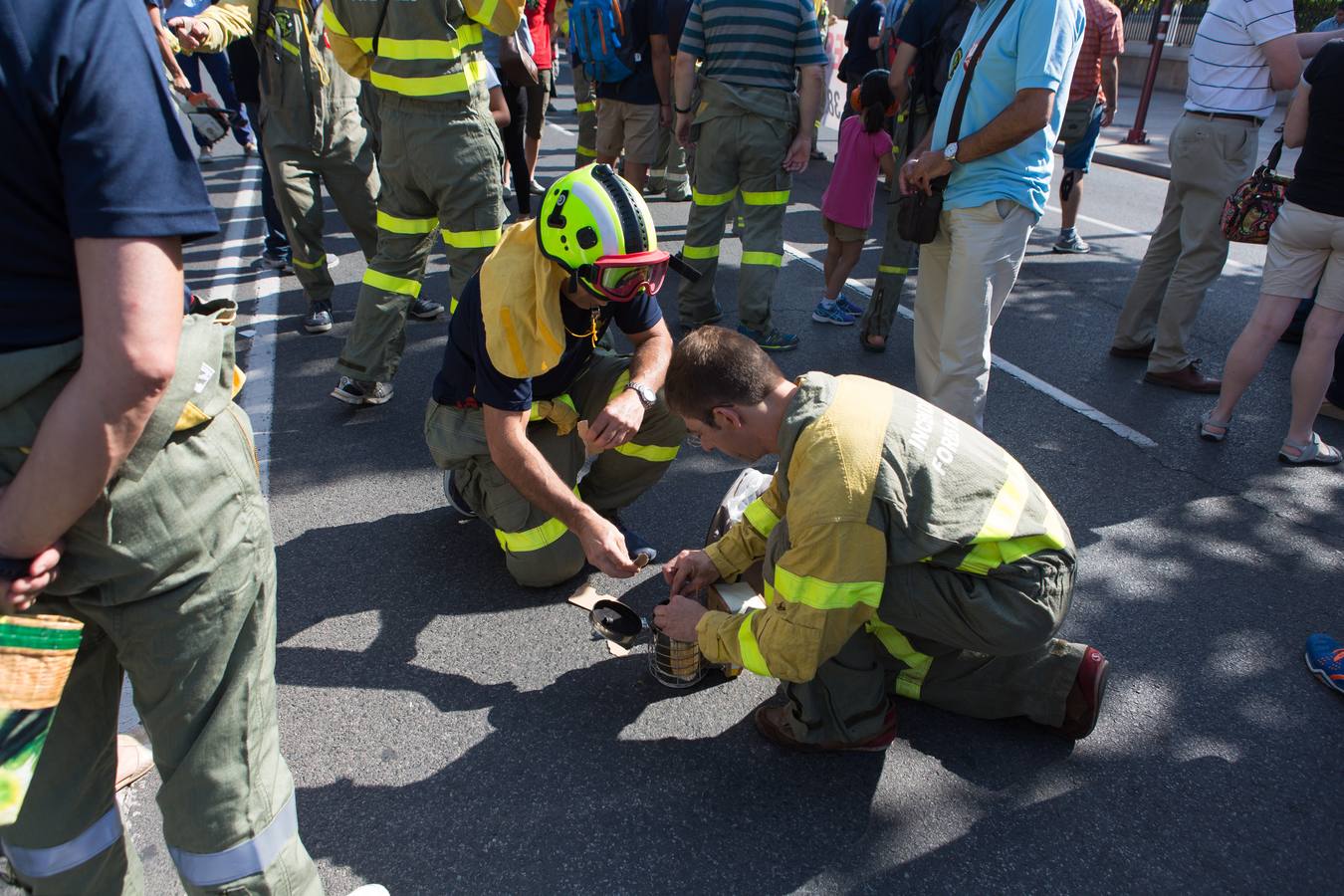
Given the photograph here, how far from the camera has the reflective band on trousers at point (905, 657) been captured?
2568mm

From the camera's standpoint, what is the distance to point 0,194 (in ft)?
3.71

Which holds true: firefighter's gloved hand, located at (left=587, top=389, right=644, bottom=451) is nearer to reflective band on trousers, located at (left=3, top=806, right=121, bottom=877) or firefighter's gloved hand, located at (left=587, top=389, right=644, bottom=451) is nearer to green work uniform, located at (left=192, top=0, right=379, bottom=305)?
reflective band on trousers, located at (left=3, top=806, right=121, bottom=877)

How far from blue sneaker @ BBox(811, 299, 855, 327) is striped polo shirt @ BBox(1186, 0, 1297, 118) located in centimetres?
206

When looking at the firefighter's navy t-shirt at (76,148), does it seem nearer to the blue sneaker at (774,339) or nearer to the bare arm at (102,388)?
the bare arm at (102,388)

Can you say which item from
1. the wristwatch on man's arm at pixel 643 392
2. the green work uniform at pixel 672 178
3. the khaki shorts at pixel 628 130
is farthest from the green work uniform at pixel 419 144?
the green work uniform at pixel 672 178

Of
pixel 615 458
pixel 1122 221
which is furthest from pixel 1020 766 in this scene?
pixel 1122 221

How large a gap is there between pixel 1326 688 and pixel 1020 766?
1.07 metres

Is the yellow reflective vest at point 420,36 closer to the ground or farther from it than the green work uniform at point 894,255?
farther from it

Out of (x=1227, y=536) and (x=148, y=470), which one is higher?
(x=148, y=470)

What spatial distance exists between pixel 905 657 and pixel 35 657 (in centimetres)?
205

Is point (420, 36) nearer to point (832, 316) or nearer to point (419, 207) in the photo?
point (419, 207)

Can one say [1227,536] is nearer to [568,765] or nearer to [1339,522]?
[1339,522]

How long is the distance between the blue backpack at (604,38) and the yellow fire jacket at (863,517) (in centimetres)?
500

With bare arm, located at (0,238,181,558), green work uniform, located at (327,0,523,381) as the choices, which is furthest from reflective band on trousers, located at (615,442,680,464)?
bare arm, located at (0,238,181,558)
